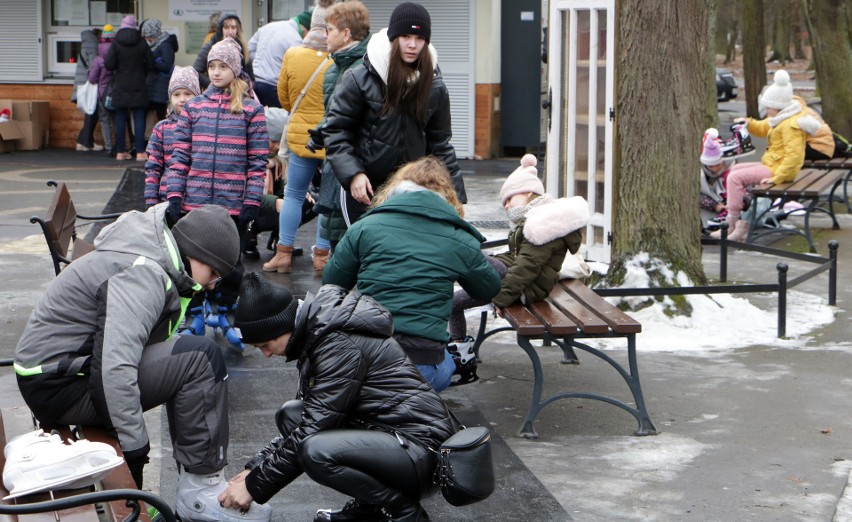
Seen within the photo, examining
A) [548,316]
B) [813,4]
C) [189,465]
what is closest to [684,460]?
[548,316]

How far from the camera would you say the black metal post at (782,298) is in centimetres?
726

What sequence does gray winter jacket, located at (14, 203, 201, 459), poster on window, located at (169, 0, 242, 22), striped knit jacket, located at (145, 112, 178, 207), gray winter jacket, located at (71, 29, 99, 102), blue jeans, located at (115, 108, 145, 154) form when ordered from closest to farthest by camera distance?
gray winter jacket, located at (14, 203, 201, 459) < striped knit jacket, located at (145, 112, 178, 207) < blue jeans, located at (115, 108, 145, 154) < gray winter jacket, located at (71, 29, 99, 102) < poster on window, located at (169, 0, 242, 22)

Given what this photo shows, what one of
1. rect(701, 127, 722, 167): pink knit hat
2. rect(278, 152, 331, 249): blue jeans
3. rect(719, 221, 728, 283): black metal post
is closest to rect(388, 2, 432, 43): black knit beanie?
rect(278, 152, 331, 249): blue jeans

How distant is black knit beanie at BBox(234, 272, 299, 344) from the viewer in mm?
3852

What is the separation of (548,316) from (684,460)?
894 millimetres

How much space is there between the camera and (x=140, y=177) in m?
14.2

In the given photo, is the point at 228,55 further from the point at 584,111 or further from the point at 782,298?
the point at 782,298

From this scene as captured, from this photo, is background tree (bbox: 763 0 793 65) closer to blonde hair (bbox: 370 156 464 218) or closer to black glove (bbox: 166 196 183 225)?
black glove (bbox: 166 196 183 225)

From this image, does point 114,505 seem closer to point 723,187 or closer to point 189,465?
point 189,465

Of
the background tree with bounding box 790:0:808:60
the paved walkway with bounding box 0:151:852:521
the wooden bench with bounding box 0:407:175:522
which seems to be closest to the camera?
the wooden bench with bounding box 0:407:175:522

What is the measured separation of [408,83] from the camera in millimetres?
6145

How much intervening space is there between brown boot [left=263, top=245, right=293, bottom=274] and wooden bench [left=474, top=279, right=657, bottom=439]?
3190 millimetres

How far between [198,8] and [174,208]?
1141cm

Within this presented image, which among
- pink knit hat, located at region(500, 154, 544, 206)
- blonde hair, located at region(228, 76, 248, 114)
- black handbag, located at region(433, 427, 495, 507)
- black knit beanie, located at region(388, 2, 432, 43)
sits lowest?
black handbag, located at region(433, 427, 495, 507)
